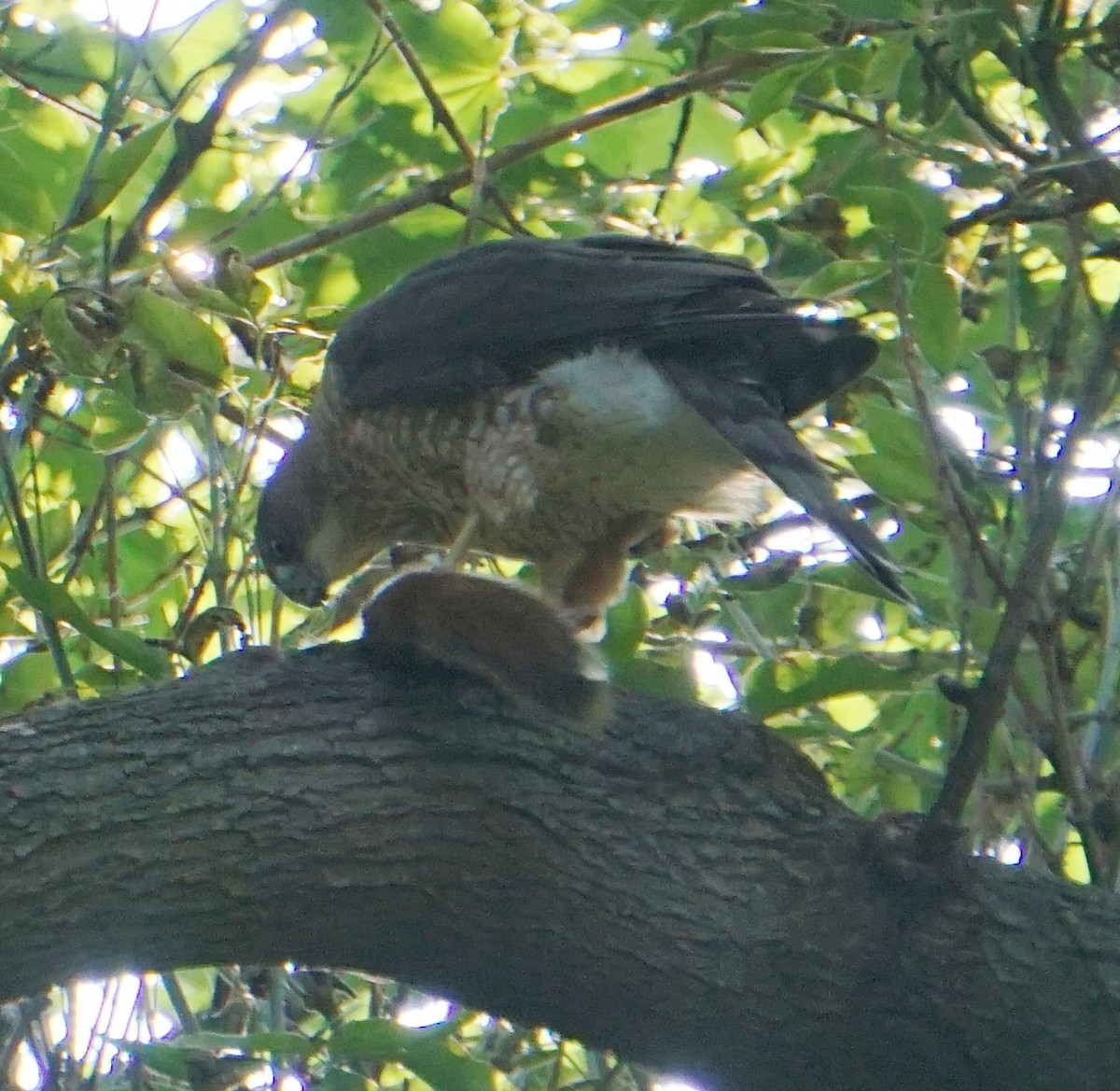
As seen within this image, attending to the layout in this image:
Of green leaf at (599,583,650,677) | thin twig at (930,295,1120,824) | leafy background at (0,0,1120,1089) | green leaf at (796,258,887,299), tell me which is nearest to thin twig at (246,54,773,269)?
leafy background at (0,0,1120,1089)

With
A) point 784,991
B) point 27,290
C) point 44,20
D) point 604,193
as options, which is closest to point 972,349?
point 604,193

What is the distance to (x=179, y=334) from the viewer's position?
7.99 feet

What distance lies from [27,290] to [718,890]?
148 cm

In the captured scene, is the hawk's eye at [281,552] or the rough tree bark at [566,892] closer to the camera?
the rough tree bark at [566,892]

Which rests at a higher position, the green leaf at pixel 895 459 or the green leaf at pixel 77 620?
the green leaf at pixel 895 459

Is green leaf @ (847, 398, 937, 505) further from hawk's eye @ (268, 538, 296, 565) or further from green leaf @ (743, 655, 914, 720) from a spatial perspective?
hawk's eye @ (268, 538, 296, 565)

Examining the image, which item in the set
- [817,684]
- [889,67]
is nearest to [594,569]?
[817,684]

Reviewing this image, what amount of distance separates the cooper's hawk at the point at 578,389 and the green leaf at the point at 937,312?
0.34m

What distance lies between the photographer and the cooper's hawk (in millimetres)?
2998

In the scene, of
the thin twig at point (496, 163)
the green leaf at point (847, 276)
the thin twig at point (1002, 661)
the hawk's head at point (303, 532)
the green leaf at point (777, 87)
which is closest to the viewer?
the thin twig at point (1002, 661)

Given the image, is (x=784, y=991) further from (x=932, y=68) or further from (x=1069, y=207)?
(x=932, y=68)

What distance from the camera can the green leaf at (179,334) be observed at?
94.9 inches

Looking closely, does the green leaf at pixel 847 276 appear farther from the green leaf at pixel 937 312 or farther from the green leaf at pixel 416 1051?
the green leaf at pixel 416 1051

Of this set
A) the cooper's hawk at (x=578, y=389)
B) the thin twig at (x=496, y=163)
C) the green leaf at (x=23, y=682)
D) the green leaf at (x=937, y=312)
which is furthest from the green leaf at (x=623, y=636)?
the thin twig at (x=496, y=163)
